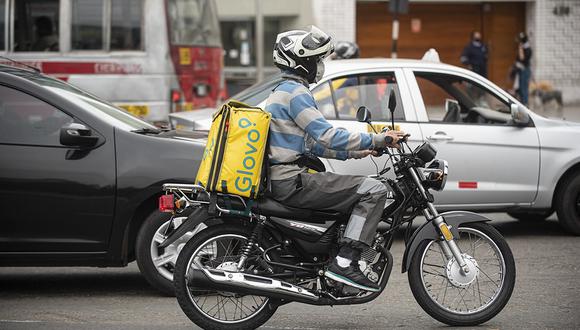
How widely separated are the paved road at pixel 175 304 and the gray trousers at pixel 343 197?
768 millimetres

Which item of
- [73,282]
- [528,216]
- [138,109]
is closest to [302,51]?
[73,282]

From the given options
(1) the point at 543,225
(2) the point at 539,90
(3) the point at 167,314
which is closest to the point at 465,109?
(1) the point at 543,225

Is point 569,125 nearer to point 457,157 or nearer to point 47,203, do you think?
point 457,157

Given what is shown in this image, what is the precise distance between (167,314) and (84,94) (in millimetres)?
1915

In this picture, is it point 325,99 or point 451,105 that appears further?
point 451,105

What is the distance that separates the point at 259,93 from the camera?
964 cm

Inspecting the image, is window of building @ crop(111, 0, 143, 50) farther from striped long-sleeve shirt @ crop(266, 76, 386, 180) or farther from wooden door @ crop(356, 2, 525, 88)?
wooden door @ crop(356, 2, 525, 88)

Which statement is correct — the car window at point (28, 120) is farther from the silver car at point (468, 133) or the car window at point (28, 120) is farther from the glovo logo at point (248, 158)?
the silver car at point (468, 133)

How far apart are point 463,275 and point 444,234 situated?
0.27m

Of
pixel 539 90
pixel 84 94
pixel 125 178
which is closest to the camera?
pixel 125 178

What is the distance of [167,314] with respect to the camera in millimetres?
6840

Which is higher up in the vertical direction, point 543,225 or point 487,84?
point 487,84

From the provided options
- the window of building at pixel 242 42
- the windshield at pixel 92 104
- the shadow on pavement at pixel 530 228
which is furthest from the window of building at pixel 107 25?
the window of building at pixel 242 42

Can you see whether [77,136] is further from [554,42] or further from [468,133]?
[554,42]
